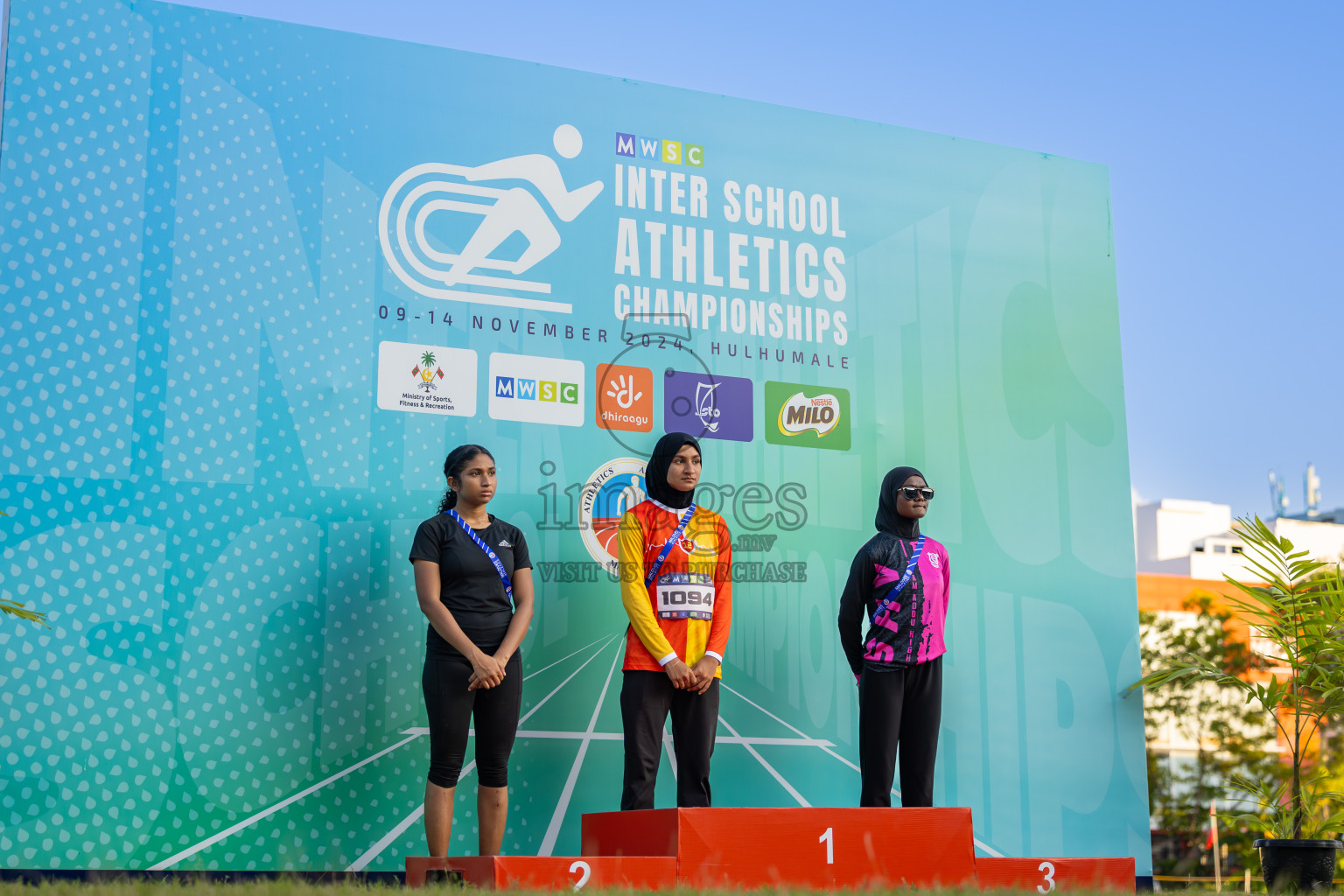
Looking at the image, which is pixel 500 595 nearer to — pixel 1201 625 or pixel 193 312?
pixel 193 312

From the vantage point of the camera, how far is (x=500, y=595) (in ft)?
12.6

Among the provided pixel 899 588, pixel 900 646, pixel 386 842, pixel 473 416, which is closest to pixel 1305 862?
pixel 900 646

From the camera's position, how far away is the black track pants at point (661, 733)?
3.78 metres

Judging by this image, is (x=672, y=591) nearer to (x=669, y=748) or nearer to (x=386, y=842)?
(x=669, y=748)

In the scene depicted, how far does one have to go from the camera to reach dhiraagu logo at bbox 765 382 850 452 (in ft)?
16.3

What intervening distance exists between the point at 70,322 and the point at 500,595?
1.86m

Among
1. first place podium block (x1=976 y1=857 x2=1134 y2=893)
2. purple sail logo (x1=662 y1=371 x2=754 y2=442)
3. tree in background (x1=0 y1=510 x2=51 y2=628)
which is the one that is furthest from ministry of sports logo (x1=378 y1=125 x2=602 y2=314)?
first place podium block (x1=976 y1=857 x2=1134 y2=893)

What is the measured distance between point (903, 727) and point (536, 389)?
1999 millimetres

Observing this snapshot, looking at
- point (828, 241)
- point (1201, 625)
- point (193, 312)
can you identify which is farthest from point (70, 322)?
point (1201, 625)

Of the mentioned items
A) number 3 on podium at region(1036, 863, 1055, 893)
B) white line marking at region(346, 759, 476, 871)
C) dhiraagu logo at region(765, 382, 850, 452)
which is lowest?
white line marking at region(346, 759, 476, 871)

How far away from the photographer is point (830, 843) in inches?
109

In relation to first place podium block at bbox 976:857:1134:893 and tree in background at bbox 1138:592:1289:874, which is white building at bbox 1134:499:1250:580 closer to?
tree in background at bbox 1138:592:1289:874

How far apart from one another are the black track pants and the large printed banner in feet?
1.96

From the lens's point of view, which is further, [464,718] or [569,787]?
[569,787]
